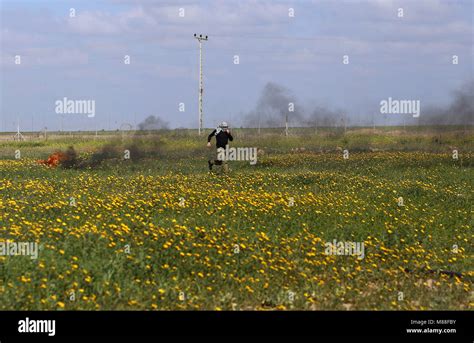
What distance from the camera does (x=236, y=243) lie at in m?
13.8

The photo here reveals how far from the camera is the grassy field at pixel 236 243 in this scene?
1109cm

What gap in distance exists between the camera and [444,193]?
22.8 m

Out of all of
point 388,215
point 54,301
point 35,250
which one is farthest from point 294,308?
point 388,215

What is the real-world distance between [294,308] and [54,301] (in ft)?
11.0

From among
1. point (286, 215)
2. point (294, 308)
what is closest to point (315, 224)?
point (286, 215)

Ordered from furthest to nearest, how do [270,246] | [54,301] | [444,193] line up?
[444,193]
[270,246]
[54,301]

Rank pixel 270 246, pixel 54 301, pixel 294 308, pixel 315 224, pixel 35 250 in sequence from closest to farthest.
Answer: pixel 54 301, pixel 294 308, pixel 35 250, pixel 270 246, pixel 315 224

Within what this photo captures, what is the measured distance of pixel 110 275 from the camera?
11219mm

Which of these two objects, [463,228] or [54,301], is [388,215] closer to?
[463,228]

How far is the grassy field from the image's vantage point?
11.1 m

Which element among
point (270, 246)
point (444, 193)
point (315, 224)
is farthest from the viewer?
point (444, 193)

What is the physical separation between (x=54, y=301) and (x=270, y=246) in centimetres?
485
